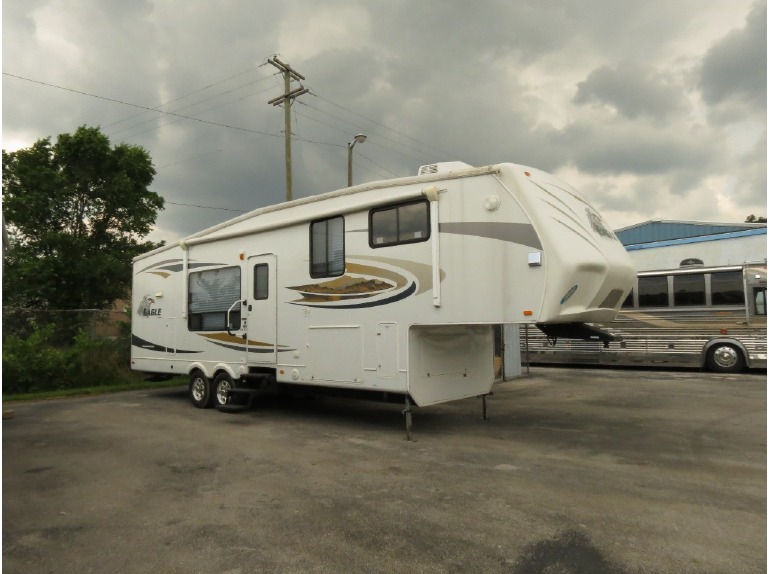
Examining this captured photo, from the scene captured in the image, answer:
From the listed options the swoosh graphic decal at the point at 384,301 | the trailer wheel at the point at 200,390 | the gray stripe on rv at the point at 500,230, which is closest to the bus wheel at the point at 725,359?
the gray stripe on rv at the point at 500,230

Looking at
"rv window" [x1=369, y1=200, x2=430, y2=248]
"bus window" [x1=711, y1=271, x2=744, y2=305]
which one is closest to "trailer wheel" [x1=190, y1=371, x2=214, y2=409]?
"rv window" [x1=369, y1=200, x2=430, y2=248]

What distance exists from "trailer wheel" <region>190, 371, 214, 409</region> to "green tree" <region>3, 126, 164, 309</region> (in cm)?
1207

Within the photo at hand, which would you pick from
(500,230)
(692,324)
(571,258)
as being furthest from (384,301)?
(692,324)

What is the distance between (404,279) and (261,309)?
9.64 feet

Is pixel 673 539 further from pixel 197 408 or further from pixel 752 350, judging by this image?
pixel 752 350

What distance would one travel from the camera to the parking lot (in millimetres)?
3682

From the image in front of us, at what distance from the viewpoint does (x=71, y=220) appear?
2042cm

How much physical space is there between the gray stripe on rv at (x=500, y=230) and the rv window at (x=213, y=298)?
14.0 feet

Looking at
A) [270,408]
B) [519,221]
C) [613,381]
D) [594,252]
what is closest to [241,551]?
[519,221]

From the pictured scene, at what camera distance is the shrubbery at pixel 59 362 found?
1203 cm

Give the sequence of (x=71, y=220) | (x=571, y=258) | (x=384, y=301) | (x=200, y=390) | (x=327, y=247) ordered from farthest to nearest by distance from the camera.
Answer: (x=71, y=220), (x=200, y=390), (x=327, y=247), (x=384, y=301), (x=571, y=258)

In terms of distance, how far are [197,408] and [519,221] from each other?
6870 mm

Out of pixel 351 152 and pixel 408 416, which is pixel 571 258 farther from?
pixel 351 152

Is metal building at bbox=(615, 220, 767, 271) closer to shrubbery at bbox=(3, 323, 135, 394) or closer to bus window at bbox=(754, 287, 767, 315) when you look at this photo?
bus window at bbox=(754, 287, 767, 315)
